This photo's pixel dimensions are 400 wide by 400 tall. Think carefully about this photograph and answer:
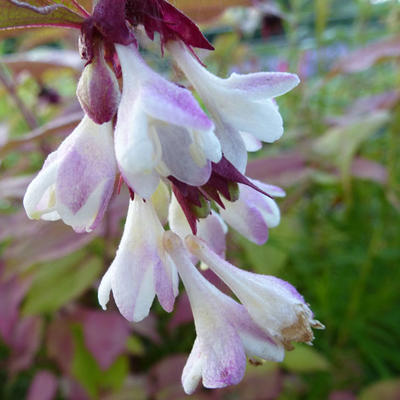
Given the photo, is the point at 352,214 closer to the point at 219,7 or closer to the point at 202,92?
the point at 219,7

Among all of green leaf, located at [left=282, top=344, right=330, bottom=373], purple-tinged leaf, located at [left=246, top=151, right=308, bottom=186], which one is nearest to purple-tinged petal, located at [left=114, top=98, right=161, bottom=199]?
purple-tinged leaf, located at [left=246, top=151, right=308, bottom=186]

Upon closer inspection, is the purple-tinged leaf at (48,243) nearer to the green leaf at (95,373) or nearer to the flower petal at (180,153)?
the green leaf at (95,373)

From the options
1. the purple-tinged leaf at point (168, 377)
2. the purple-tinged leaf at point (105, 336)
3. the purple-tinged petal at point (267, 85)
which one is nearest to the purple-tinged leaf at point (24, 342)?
the purple-tinged leaf at point (105, 336)

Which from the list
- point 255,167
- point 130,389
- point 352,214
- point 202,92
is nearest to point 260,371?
point 130,389

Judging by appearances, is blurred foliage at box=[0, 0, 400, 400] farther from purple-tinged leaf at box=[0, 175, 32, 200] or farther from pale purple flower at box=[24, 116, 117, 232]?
pale purple flower at box=[24, 116, 117, 232]

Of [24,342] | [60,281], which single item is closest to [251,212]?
[60,281]

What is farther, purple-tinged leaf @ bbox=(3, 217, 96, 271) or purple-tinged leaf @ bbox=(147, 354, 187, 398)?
purple-tinged leaf @ bbox=(147, 354, 187, 398)

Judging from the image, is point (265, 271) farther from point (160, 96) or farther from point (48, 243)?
point (160, 96)

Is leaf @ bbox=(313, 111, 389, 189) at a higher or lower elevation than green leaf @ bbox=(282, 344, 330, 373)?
higher
